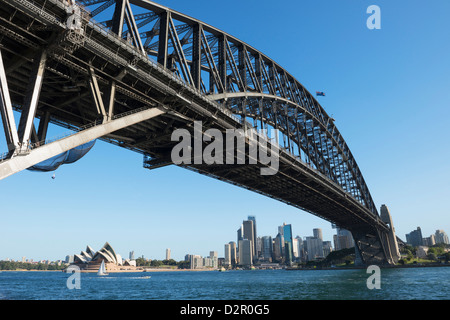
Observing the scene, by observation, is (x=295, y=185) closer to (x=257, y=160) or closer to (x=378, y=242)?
(x=257, y=160)

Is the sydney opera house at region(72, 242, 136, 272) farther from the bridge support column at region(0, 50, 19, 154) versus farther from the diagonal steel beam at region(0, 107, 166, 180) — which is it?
the bridge support column at region(0, 50, 19, 154)

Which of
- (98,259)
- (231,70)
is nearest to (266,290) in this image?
(231,70)

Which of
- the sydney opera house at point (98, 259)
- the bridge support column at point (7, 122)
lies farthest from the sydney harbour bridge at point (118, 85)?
the sydney opera house at point (98, 259)

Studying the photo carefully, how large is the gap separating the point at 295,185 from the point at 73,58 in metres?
41.9

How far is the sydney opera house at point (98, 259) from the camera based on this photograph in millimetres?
138625

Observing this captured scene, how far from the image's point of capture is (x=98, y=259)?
14100 centimetres

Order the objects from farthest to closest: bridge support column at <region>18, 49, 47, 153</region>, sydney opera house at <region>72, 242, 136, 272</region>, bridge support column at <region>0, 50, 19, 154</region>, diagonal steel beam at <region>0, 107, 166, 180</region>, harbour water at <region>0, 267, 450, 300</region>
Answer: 1. sydney opera house at <region>72, 242, 136, 272</region>
2. harbour water at <region>0, 267, 450, 300</region>
3. bridge support column at <region>18, 49, 47, 153</region>
4. bridge support column at <region>0, 50, 19, 154</region>
5. diagonal steel beam at <region>0, 107, 166, 180</region>

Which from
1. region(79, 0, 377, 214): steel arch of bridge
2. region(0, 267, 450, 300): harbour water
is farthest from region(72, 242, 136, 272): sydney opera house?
region(79, 0, 377, 214): steel arch of bridge

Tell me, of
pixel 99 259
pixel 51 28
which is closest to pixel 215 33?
pixel 51 28

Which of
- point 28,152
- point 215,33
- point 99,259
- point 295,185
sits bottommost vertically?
point 99,259

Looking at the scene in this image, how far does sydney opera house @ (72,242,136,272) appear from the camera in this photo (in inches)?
5458

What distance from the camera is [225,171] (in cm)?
4666

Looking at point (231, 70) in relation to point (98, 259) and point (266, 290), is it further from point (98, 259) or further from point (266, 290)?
point (98, 259)

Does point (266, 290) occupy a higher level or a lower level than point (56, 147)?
lower
